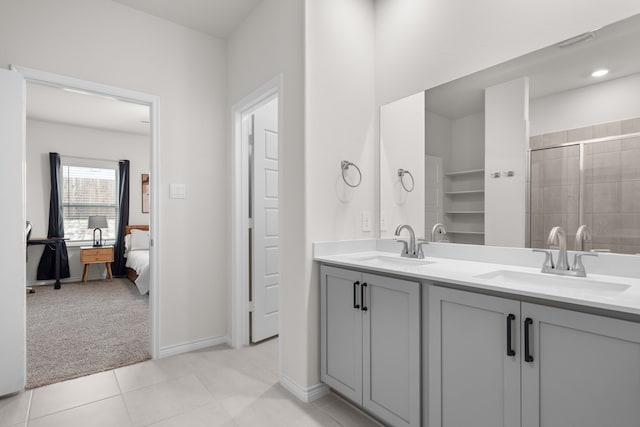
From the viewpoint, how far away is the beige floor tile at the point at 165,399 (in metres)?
1.92

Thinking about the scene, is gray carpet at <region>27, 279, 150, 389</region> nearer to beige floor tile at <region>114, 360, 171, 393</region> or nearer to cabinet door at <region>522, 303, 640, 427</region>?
beige floor tile at <region>114, 360, 171, 393</region>

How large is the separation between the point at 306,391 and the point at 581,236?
1.71 m

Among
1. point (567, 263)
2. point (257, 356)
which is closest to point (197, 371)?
point (257, 356)

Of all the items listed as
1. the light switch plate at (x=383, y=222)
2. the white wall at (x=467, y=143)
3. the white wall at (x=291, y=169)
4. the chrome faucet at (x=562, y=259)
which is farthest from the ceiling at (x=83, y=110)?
the chrome faucet at (x=562, y=259)

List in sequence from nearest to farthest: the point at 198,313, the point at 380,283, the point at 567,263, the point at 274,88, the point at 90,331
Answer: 1. the point at 567,263
2. the point at 380,283
3. the point at 274,88
4. the point at 198,313
5. the point at 90,331

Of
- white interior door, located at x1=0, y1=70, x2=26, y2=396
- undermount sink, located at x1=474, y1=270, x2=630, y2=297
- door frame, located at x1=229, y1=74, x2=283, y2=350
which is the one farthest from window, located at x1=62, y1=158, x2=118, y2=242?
undermount sink, located at x1=474, y1=270, x2=630, y2=297

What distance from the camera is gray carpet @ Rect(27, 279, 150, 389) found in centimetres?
254

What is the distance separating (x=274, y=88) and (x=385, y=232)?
1330mm

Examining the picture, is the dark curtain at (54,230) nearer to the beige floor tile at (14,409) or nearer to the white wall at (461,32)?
the beige floor tile at (14,409)

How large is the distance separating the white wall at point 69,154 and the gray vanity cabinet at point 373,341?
5.68 metres

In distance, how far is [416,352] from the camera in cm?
154

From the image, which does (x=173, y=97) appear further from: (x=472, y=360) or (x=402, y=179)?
(x=472, y=360)

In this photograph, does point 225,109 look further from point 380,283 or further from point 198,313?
point 380,283

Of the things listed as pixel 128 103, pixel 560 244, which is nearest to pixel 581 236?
pixel 560 244
